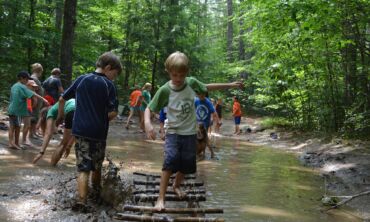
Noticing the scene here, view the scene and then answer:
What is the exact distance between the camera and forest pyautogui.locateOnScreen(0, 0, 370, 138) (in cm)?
Result: 1234

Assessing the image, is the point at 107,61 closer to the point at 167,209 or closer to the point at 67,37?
the point at 167,209

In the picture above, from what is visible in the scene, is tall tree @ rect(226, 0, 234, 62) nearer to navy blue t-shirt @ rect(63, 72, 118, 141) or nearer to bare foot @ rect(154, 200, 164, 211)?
navy blue t-shirt @ rect(63, 72, 118, 141)

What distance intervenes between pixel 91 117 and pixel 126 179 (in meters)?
2.55

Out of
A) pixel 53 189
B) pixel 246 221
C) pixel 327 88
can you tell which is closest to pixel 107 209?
pixel 53 189

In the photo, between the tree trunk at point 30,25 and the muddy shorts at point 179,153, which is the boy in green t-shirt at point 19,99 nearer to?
the muddy shorts at point 179,153

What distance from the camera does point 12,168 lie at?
786cm

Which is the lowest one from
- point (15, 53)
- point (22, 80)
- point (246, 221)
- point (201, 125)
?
point (246, 221)

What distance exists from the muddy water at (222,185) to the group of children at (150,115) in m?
0.78

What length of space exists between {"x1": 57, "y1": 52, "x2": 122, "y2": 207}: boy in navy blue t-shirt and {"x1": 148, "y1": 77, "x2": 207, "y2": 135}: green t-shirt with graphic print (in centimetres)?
71

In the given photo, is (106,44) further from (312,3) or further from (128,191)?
(128,191)

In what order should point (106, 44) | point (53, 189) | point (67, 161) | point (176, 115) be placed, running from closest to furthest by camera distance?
point (176, 115), point (53, 189), point (67, 161), point (106, 44)

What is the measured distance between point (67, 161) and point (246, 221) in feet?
15.8

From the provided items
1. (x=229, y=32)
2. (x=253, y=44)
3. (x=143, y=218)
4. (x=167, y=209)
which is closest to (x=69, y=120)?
(x=167, y=209)

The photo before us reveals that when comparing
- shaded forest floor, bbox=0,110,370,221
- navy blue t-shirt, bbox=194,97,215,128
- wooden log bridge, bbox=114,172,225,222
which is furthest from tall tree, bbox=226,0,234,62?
wooden log bridge, bbox=114,172,225,222
